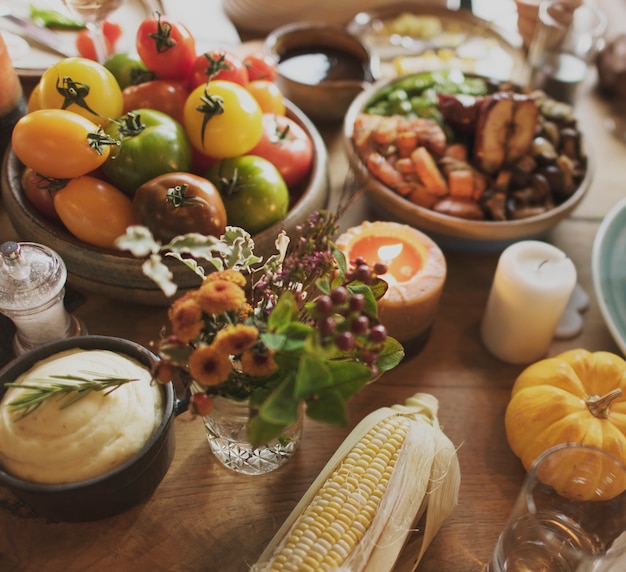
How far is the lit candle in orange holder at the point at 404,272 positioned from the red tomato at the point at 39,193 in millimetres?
399

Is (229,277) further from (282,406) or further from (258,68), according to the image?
(258,68)

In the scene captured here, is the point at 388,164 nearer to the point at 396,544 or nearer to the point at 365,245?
the point at 365,245

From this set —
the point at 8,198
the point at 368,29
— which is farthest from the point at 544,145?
the point at 8,198

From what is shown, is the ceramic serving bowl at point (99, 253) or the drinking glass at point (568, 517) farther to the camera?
the ceramic serving bowl at point (99, 253)

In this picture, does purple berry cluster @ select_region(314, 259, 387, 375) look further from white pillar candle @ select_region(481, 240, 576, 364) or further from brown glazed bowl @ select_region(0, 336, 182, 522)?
white pillar candle @ select_region(481, 240, 576, 364)

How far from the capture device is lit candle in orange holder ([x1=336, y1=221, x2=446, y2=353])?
86 centimetres

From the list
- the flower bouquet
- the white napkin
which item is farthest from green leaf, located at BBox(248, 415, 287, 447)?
the white napkin

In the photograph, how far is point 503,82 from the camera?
127cm

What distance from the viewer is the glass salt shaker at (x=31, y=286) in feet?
2.53

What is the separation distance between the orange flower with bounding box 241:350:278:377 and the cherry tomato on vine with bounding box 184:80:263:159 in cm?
44

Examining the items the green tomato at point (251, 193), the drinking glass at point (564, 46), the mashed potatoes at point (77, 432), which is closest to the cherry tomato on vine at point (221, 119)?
the green tomato at point (251, 193)

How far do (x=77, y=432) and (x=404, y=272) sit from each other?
48 cm

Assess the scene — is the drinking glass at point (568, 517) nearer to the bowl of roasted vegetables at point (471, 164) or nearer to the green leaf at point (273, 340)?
the green leaf at point (273, 340)

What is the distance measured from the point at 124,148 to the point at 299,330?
454mm
